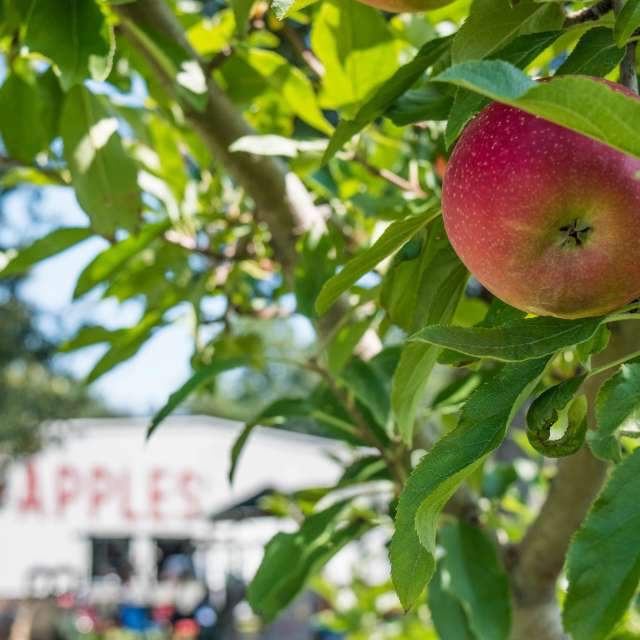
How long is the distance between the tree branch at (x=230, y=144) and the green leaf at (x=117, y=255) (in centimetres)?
15

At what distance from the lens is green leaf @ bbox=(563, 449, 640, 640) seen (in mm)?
464

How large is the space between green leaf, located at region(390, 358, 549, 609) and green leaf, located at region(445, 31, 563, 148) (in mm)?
142

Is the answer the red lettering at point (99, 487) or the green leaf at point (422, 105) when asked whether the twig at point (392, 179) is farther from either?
the red lettering at point (99, 487)

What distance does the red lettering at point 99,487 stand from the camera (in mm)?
11320

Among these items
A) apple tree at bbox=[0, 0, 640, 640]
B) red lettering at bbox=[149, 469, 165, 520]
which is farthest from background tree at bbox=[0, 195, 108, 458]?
apple tree at bbox=[0, 0, 640, 640]

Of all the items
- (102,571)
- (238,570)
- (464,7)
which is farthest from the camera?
(102,571)

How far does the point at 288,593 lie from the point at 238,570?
8679 mm

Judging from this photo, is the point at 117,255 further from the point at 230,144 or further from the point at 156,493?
the point at 156,493

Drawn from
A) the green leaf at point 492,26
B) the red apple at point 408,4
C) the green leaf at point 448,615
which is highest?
the red apple at point 408,4

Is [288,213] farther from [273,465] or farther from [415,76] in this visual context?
[273,465]

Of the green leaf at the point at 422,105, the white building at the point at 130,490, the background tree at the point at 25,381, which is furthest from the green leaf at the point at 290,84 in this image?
the white building at the point at 130,490

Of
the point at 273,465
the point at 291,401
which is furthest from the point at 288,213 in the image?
the point at 273,465

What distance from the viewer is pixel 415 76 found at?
2.25 feet

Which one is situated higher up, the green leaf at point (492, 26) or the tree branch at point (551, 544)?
the green leaf at point (492, 26)
